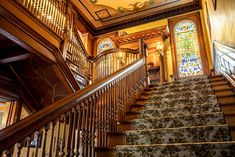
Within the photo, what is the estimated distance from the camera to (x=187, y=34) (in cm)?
698

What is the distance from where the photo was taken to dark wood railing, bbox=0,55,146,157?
1143 mm

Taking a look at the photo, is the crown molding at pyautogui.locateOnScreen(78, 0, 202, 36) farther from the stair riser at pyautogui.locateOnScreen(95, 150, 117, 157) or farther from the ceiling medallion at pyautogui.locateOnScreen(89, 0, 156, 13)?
the stair riser at pyautogui.locateOnScreen(95, 150, 117, 157)

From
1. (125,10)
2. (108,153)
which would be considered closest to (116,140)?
(108,153)

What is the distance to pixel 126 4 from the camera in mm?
6973

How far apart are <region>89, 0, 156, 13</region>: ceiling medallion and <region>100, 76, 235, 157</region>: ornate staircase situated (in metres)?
4.49

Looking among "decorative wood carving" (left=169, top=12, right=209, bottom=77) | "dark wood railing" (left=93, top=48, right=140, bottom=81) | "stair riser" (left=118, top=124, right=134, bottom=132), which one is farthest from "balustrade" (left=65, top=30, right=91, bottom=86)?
"decorative wood carving" (left=169, top=12, right=209, bottom=77)

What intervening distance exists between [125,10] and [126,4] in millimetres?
366

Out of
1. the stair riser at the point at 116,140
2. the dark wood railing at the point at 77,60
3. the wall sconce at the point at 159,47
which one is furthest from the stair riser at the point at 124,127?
the wall sconce at the point at 159,47

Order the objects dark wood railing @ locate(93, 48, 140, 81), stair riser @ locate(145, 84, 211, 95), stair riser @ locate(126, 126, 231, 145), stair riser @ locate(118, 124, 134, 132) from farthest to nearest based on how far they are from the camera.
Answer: dark wood railing @ locate(93, 48, 140, 81)
stair riser @ locate(145, 84, 211, 95)
stair riser @ locate(118, 124, 134, 132)
stair riser @ locate(126, 126, 231, 145)

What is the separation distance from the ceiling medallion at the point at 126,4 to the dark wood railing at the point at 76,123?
14.8 feet

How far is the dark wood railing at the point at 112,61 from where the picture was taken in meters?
5.28

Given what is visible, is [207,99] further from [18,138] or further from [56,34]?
[56,34]

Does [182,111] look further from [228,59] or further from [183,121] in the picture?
[228,59]

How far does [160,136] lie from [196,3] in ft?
20.3
